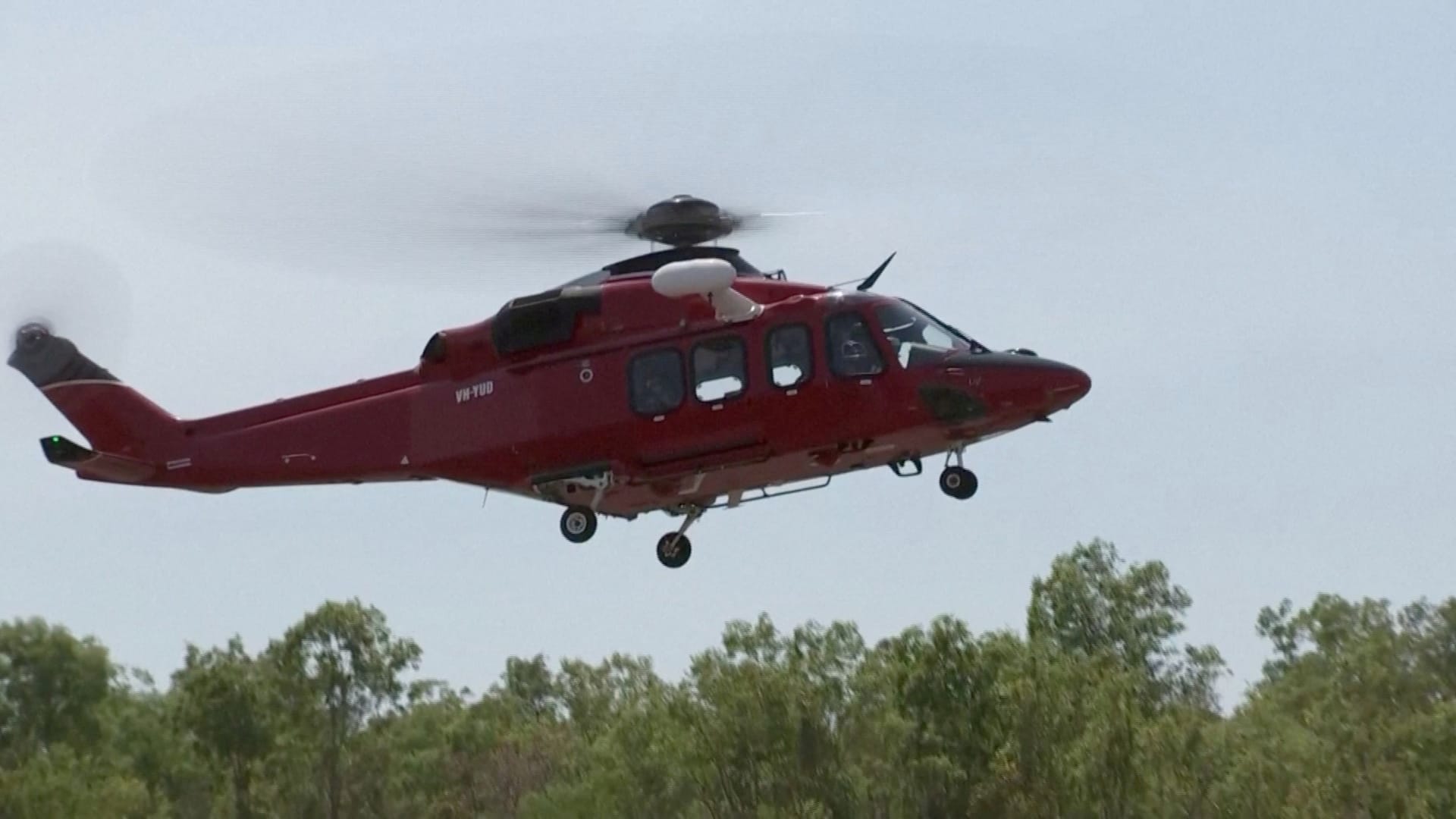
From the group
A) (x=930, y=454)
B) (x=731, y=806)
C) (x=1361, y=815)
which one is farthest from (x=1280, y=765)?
(x=930, y=454)

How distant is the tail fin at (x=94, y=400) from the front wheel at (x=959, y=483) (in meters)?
10.8

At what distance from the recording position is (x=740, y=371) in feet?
101

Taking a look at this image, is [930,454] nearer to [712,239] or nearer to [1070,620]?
[712,239]

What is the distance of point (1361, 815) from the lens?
7019cm

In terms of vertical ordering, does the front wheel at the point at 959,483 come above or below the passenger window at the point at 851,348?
below

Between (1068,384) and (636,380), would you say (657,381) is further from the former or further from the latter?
(1068,384)

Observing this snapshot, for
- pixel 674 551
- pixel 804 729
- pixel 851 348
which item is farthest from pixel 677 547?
pixel 804 729

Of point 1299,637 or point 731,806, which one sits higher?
point 1299,637

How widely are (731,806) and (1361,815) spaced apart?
60.3ft

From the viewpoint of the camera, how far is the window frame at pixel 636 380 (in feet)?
101

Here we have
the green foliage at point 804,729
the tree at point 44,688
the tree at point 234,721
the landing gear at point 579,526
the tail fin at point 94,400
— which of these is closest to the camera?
Answer: the landing gear at point 579,526

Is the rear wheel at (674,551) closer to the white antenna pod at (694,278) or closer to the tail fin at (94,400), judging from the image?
the white antenna pod at (694,278)

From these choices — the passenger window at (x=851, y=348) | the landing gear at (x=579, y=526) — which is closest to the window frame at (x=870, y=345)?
the passenger window at (x=851, y=348)

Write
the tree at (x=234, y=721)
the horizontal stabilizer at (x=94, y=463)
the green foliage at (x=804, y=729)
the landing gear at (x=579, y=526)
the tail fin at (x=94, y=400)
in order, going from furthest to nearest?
the tree at (x=234, y=721), the green foliage at (x=804, y=729), the tail fin at (x=94, y=400), the horizontal stabilizer at (x=94, y=463), the landing gear at (x=579, y=526)
